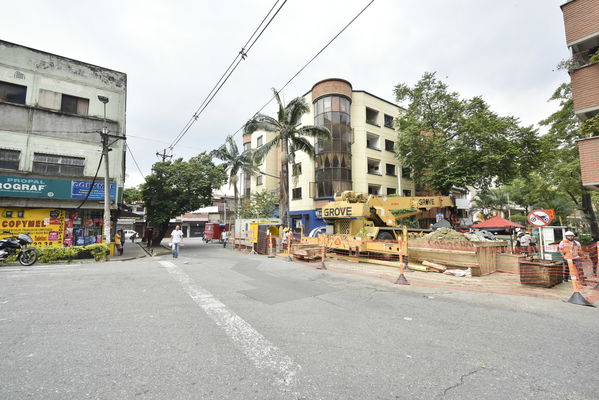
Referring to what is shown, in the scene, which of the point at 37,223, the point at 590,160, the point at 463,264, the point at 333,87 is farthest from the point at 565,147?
the point at 37,223

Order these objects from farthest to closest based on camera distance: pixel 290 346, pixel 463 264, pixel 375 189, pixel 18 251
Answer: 1. pixel 375 189
2. pixel 18 251
3. pixel 463 264
4. pixel 290 346

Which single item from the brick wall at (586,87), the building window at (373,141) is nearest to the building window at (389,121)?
the building window at (373,141)

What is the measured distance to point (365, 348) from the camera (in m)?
3.40

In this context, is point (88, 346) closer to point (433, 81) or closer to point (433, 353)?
point (433, 353)

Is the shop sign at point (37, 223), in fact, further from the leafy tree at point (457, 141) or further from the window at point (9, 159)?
the leafy tree at point (457, 141)

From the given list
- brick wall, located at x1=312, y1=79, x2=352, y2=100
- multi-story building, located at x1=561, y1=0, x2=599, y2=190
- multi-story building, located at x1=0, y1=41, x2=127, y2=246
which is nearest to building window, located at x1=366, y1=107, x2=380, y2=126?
brick wall, located at x1=312, y1=79, x2=352, y2=100

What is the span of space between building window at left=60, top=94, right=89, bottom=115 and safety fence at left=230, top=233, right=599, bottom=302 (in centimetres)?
1560

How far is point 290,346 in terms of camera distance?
343 centimetres

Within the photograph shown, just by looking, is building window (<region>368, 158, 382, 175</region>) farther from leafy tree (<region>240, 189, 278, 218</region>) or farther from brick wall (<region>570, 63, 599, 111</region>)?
brick wall (<region>570, 63, 599, 111</region>)

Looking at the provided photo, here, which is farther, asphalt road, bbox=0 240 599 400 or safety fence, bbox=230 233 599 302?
safety fence, bbox=230 233 599 302

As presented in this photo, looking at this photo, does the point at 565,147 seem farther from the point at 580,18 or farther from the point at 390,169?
the point at 390,169

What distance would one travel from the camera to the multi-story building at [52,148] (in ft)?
45.6

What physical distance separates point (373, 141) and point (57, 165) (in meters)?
27.2

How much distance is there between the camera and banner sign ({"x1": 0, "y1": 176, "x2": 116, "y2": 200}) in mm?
13248
